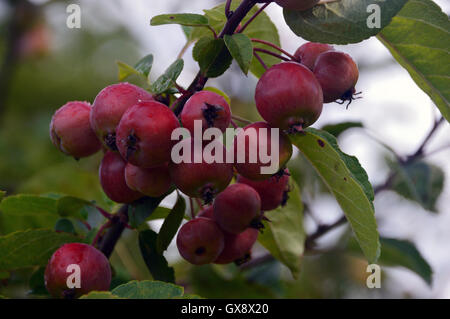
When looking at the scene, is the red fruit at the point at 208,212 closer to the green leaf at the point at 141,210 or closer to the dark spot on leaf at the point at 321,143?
the green leaf at the point at 141,210

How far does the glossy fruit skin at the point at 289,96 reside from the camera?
3.85 feet

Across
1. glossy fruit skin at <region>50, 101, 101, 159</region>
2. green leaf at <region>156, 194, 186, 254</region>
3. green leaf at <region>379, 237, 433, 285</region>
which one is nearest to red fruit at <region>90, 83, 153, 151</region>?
glossy fruit skin at <region>50, 101, 101, 159</region>

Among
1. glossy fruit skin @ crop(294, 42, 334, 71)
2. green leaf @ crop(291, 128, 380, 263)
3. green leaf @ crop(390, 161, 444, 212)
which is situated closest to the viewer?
green leaf @ crop(291, 128, 380, 263)

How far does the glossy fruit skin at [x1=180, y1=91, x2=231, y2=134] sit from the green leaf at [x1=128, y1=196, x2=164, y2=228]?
292mm

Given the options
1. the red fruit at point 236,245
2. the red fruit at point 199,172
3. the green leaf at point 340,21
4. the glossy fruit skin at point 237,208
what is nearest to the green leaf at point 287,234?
→ the red fruit at point 236,245

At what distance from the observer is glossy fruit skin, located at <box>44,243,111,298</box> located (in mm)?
Answer: 1302

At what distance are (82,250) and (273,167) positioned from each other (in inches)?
22.3

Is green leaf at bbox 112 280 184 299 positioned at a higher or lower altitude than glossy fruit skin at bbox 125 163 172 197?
lower

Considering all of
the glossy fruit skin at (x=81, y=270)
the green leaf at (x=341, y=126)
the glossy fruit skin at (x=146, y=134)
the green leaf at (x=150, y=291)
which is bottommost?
the glossy fruit skin at (x=81, y=270)

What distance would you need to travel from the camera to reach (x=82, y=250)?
135cm

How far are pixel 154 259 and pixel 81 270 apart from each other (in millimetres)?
283

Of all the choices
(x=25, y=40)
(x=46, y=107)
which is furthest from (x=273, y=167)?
(x=25, y=40)

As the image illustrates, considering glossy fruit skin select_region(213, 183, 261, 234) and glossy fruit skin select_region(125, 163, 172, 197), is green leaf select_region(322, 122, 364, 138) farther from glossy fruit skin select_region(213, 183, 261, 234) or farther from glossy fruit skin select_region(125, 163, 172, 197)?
glossy fruit skin select_region(125, 163, 172, 197)

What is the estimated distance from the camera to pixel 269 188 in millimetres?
1461
